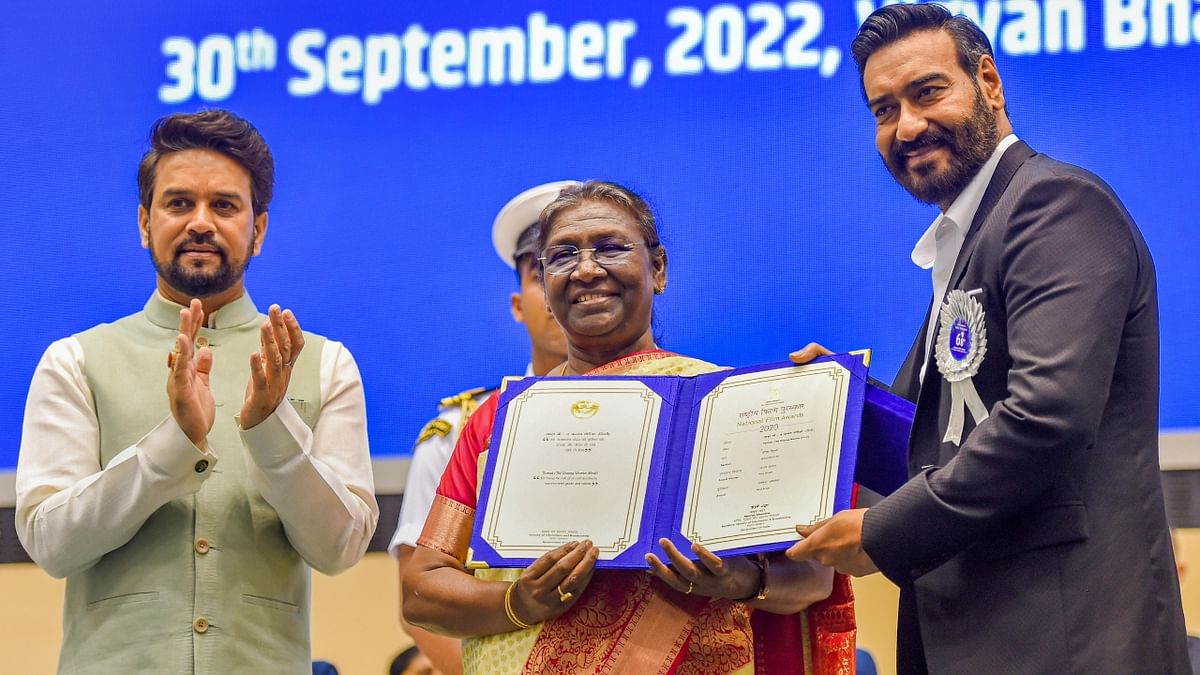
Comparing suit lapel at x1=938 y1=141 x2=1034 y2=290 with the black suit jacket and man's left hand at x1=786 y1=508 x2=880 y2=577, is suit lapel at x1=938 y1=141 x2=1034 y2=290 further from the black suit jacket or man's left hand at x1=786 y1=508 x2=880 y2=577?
man's left hand at x1=786 y1=508 x2=880 y2=577

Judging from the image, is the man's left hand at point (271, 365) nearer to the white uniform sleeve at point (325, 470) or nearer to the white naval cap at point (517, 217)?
the white uniform sleeve at point (325, 470)

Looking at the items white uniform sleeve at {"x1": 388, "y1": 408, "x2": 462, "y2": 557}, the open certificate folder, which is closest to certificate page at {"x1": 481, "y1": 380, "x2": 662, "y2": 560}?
the open certificate folder

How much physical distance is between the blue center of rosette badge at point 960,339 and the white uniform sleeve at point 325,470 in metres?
1.24

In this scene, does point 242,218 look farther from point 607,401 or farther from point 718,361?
point 718,361

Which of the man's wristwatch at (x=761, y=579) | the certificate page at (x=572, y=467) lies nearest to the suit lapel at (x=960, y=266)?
the man's wristwatch at (x=761, y=579)

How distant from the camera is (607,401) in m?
2.68

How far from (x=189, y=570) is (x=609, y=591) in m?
0.85

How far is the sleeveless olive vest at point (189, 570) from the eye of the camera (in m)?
2.86

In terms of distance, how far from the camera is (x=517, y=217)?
402 centimetres

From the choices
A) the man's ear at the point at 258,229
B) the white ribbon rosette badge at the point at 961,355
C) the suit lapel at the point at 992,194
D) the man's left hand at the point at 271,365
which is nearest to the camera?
the white ribbon rosette badge at the point at 961,355

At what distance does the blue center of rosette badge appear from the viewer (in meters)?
2.33

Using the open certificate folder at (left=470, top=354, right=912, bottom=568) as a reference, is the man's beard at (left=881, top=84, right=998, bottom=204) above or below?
above

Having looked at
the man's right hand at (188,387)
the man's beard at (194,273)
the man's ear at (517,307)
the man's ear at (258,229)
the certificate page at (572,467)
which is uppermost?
the man's ear at (258,229)

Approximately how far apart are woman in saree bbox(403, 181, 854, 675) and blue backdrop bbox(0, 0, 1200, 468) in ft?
3.74
